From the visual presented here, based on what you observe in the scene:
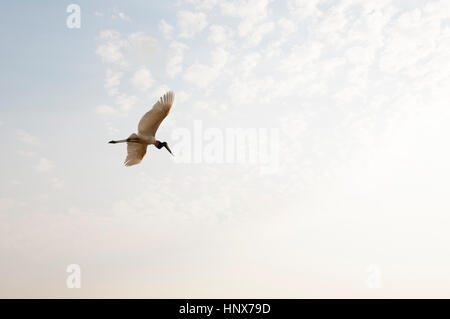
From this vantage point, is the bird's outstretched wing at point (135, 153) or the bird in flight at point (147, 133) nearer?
the bird in flight at point (147, 133)

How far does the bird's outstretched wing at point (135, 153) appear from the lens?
27.6 m

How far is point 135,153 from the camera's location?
27.9 metres

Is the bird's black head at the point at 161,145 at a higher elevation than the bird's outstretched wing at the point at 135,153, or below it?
higher

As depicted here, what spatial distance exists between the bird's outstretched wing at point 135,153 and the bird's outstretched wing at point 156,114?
1.19 m

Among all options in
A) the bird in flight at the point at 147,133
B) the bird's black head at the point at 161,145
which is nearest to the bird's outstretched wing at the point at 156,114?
the bird in flight at the point at 147,133

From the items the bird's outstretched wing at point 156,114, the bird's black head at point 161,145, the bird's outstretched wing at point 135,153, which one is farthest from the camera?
the bird's black head at point 161,145

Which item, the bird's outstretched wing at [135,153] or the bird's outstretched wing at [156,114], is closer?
the bird's outstretched wing at [156,114]

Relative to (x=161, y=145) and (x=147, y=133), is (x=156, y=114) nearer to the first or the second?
(x=147, y=133)

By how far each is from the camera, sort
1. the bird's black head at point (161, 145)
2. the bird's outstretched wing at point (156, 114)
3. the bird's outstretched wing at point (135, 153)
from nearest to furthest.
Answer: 1. the bird's outstretched wing at point (156, 114)
2. the bird's outstretched wing at point (135, 153)
3. the bird's black head at point (161, 145)

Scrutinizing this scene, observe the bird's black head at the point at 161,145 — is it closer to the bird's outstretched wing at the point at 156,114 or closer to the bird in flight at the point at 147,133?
the bird in flight at the point at 147,133

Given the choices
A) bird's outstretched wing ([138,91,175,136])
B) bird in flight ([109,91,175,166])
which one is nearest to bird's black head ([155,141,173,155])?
bird in flight ([109,91,175,166])

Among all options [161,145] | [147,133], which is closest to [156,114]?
[147,133]
